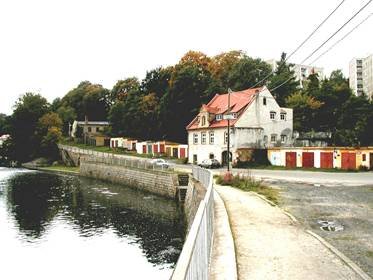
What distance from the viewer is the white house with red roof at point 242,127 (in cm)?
4506

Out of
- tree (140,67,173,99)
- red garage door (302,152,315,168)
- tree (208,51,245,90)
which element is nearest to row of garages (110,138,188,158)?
tree (140,67,173,99)

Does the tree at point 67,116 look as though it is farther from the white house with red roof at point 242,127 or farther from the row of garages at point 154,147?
the white house with red roof at point 242,127

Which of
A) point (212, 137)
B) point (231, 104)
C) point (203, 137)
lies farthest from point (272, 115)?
point (203, 137)

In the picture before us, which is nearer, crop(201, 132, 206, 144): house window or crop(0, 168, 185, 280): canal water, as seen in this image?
crop(0, 168, 185, 280): canal water

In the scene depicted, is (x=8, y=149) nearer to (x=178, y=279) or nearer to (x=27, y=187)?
(x=27, y=187)

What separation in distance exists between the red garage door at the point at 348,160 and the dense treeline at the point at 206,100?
12.2 ft

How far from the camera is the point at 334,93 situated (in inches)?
2472

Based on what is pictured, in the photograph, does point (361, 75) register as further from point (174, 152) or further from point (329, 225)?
point (329, 225)

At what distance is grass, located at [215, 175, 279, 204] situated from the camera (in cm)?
2085

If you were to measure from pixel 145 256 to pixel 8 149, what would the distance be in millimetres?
95228

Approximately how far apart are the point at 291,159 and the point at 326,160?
3977mm

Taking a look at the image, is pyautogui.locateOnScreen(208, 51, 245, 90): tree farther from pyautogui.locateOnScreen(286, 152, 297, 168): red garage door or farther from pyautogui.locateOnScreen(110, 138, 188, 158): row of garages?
pyautogui.locateOnScreen(286, 152, 297, 168): red garage door

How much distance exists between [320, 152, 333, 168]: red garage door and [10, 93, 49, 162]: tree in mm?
77912

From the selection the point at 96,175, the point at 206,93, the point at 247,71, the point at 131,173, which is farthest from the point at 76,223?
the point at 247,71
